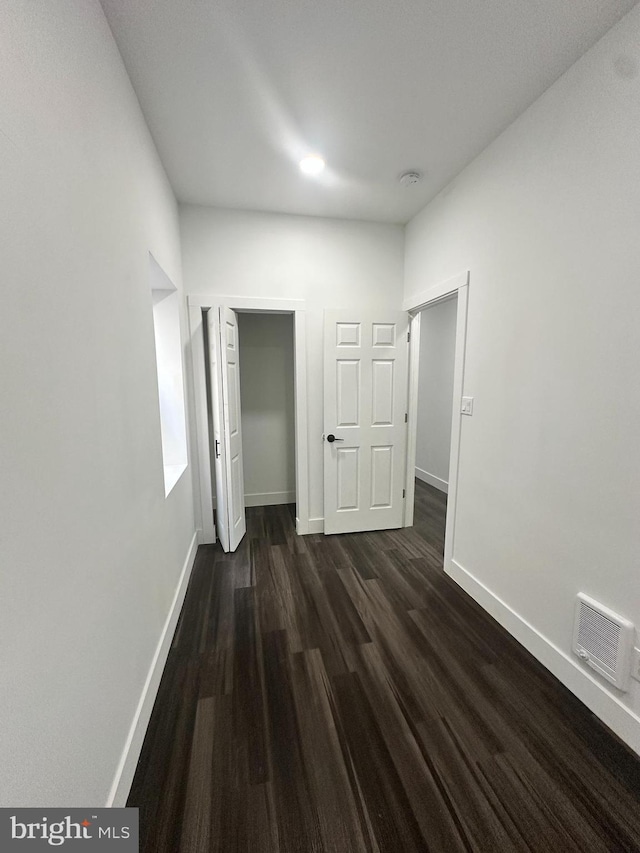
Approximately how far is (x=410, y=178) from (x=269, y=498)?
3.24 metres

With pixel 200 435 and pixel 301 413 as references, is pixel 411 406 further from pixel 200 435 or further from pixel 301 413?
pixel 200 435

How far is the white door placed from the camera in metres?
2.83

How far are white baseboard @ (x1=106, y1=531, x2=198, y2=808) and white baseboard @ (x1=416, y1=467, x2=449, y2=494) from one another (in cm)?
324

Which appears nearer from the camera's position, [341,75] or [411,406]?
[341,75]

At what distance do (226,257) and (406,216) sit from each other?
1571 millimetres

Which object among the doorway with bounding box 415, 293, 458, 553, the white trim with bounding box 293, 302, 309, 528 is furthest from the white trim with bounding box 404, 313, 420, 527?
the white trim with bounding box 293, 302, 309, 528

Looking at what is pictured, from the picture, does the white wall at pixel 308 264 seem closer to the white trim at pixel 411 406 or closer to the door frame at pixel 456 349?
Answer: the white trim at pixel 411 406

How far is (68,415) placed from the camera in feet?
2.85

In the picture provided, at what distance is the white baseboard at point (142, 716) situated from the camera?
1.07 metres

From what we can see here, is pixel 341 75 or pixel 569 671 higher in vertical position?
pixel 341 75

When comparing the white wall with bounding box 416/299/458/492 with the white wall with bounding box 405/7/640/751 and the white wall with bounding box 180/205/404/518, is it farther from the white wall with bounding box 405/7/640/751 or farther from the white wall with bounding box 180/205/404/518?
the white wall with bounding box 405/7/640/751

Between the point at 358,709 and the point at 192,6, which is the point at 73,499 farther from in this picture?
the point at 192,6

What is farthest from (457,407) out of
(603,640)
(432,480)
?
(432,480)

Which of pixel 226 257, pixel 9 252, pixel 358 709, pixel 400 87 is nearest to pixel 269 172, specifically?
pixel 226 257
